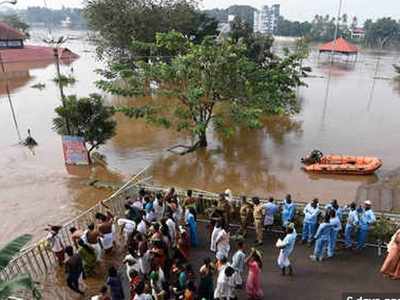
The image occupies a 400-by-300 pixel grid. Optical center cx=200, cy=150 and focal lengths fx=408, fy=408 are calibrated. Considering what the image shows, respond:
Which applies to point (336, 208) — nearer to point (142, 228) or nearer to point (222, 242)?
point (222, 242)

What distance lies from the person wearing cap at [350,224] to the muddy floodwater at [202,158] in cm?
500

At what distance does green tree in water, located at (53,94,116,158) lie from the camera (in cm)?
1741

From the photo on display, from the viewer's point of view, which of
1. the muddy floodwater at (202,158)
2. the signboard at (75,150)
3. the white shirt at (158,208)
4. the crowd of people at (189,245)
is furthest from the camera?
the signboard at (75,150)

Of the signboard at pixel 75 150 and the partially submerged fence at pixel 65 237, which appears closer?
the partially submerged fence at pixel 65 237

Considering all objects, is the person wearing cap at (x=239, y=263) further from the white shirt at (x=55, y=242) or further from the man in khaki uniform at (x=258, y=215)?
the white shirt at (x=55, y=242)

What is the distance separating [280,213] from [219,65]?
28.8 feet

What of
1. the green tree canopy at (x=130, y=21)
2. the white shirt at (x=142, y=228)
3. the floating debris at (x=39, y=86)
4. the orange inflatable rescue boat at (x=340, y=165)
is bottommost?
the floating debris at (x=39, y=86)

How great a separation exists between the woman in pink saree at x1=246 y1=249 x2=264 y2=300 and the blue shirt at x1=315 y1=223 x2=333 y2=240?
73.5 inches

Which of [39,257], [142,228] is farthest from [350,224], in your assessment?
[39,257]

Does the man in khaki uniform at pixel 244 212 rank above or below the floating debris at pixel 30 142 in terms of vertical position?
above

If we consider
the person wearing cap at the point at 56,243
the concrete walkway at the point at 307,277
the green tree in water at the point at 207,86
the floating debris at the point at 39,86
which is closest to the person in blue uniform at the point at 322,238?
the concrete walkway at the point at 307,277

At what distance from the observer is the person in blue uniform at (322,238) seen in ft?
30.3

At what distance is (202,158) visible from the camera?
19.5 m

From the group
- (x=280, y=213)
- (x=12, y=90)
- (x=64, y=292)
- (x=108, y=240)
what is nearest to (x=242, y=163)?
(x=280, y=213)
